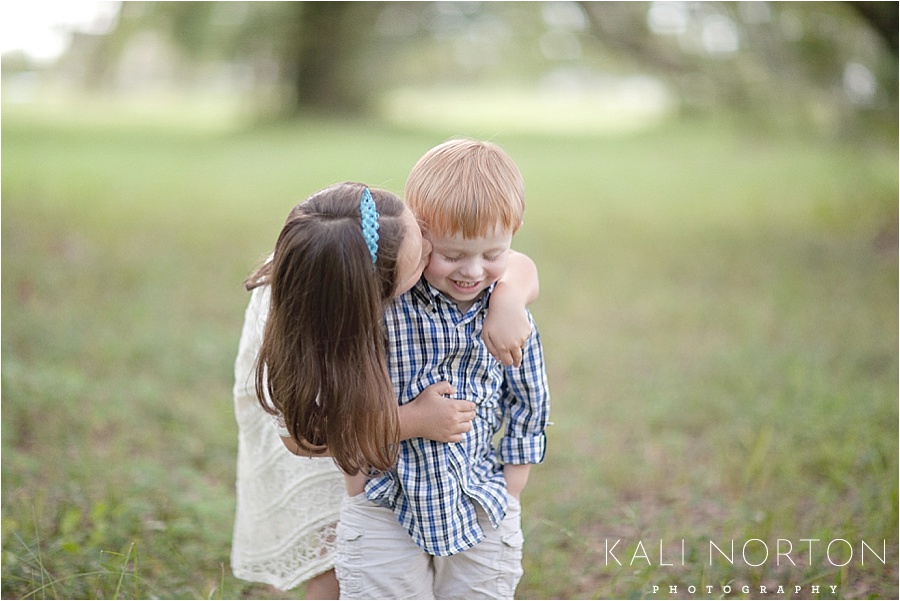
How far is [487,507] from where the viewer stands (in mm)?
1955

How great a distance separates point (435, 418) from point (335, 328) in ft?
0.92

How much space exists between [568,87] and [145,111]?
28.7 feet

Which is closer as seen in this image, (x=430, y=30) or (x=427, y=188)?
(x=427, y=188)

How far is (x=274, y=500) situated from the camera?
7.83ft

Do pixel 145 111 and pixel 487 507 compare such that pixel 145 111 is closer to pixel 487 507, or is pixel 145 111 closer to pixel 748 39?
pixel 748 39

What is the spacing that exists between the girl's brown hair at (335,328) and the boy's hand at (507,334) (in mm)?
217

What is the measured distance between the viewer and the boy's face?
1810 mm

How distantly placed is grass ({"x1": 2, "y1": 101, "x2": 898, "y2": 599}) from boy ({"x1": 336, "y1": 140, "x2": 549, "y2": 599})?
0.51 metres

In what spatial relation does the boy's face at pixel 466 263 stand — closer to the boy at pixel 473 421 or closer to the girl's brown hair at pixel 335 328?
the boy at pixel 473 421

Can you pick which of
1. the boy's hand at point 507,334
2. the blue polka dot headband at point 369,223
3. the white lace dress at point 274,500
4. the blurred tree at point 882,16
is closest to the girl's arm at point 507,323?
the boy's hand at point 507,334

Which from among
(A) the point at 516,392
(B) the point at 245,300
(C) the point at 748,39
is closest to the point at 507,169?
(A) the point at 516,392

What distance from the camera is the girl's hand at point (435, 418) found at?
184 centimetres

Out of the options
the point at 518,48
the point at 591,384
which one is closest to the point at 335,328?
the point at 591,384

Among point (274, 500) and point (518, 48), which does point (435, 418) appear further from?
point (518, 48)
